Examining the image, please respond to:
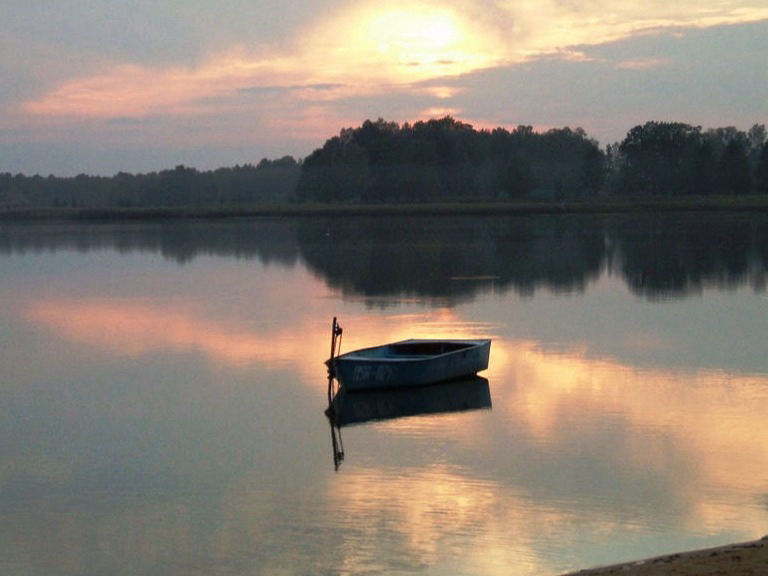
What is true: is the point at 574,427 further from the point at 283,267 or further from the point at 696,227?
the point at 696,227

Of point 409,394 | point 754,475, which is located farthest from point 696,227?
point 754,475

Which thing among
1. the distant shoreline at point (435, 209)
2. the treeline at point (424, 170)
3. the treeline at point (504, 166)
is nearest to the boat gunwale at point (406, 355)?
the distant shoreline at point (435, 209)

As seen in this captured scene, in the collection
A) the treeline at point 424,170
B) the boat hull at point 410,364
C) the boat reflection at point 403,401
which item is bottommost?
the boat reflection at point 403,401

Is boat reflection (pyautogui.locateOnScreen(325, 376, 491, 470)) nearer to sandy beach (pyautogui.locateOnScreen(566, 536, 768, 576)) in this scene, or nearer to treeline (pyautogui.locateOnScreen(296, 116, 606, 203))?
sandy beach (pyautogui.locateOnScreen(566, 536, 768, 576))

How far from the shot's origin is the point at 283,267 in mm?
54500

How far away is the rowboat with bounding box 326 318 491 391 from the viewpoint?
67.9ft

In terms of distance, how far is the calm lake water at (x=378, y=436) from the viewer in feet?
40.1

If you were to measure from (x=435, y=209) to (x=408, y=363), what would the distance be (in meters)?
119

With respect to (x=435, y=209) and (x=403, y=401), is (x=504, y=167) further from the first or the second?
(x=403, y=401)

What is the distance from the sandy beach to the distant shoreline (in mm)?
112101

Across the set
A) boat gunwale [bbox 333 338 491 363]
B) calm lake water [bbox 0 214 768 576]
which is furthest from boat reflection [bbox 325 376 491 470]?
boat gunwale [bbox 333 338 491 363]

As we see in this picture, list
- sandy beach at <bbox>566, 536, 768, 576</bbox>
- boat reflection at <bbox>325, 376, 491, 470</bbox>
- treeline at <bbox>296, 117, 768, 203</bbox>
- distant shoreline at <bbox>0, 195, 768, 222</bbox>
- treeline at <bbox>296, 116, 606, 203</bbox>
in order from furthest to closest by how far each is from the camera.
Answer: treeline at <bbox>296, 116, 606, 203</bbox>, treeline at <bbox>296, 117, 768, 203</bbox>, distant shoreline at <bbox>0, 195, 768, 222</bbox>, boat reflection at <bbox>325, 376, 491, 470</bbox>, sandy beach at <bbox>566, 536, 768, 576</bbox>

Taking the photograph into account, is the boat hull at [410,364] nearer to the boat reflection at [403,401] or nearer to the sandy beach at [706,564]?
the boat reflection at [403,401]

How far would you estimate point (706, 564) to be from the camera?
377 inches
